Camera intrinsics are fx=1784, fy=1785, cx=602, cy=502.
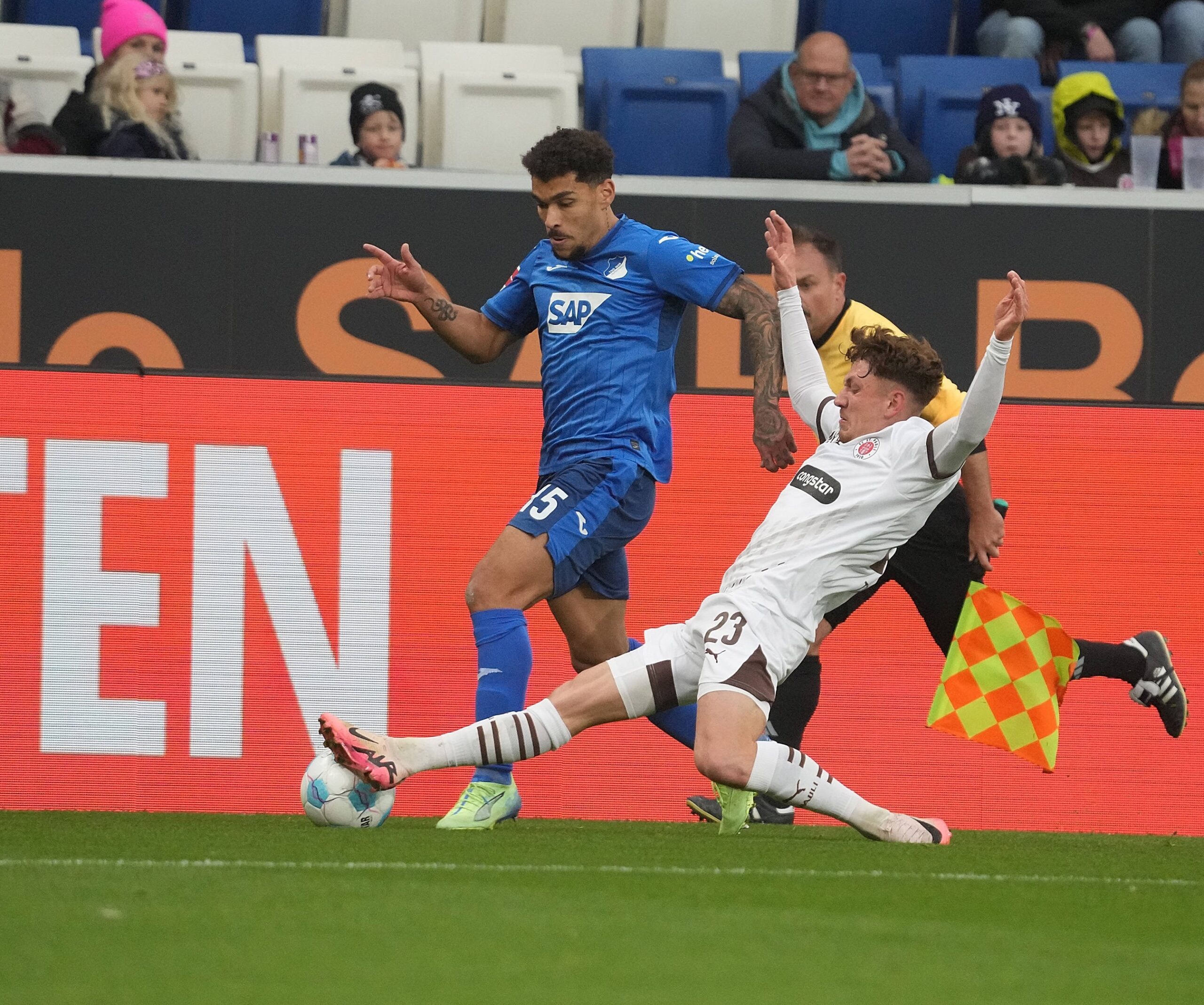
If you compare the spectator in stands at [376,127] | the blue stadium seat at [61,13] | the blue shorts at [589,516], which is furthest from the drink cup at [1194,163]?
the blue stadium seat at [61,13]

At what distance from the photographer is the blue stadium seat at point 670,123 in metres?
8.49

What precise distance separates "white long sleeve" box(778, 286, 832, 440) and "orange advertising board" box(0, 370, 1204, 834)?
110 cm

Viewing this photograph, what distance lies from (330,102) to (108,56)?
1.19 m

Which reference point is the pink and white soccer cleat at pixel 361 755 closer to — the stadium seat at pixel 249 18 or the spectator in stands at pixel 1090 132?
the spectator in stands at pixel 1090 132

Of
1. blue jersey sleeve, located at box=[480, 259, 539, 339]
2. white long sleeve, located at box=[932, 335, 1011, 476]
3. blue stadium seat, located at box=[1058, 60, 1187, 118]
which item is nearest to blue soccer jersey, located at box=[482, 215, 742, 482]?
blue jersey sleeve, located at box=[480, 259, 539, 339]

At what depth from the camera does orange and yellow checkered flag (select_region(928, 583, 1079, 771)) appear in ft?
18.0

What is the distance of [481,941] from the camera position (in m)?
2.89

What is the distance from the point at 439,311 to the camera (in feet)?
17.5

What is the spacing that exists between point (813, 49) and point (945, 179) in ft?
2.83

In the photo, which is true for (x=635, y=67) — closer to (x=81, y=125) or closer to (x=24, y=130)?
(x=81, y=125)

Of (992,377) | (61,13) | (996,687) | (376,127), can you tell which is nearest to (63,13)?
(61,13)

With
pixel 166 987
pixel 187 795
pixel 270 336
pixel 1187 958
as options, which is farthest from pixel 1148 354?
pixel 166 987

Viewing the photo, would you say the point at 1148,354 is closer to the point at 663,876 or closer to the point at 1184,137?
the point at 1184,137

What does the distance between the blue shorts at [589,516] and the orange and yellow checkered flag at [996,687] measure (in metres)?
1.16
